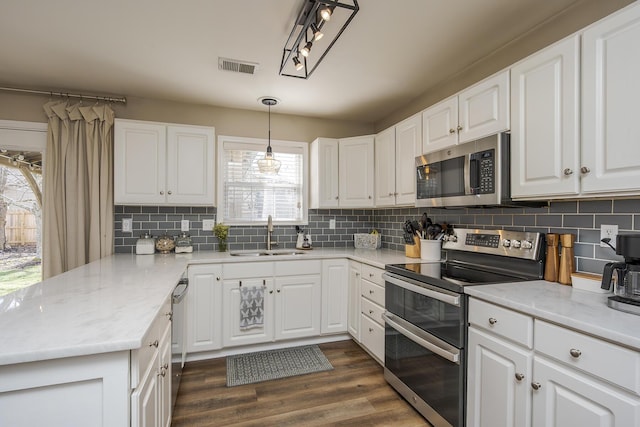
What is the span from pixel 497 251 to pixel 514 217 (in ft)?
0.88

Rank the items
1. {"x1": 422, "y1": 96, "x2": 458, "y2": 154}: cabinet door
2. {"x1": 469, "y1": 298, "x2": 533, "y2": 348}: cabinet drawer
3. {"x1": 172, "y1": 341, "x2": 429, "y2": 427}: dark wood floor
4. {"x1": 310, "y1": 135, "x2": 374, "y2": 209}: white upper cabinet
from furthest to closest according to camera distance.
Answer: {"x1": 310, "y1": 135, "x2": 374, "y2": 209}: white upper cabinet, {"x1": 422, "y1": 96, "x2": 458, "y2": 154}: cabinet door, {"x1": 172, "y1": 341, "x2": 429, "y2": 427}: dark wood floor, {"x1": 469, "y1": 298, "x2": 533, "y2": 348}: cabinet drawer

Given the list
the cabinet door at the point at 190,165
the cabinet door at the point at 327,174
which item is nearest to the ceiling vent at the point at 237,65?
the cabinet door at the point at 190,165

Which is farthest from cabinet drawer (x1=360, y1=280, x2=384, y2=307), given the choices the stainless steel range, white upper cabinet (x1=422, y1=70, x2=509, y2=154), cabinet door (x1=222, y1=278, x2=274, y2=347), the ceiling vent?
the ceiling vent

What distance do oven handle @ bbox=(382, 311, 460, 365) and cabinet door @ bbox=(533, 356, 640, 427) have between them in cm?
41

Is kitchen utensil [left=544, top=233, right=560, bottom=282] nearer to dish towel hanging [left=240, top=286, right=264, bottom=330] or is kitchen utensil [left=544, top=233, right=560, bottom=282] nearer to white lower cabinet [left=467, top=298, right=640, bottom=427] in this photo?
white lower cabinet [left=467, top=298, right=640, bottom=427]

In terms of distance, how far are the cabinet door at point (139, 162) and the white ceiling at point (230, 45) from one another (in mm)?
398

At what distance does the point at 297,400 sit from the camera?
2199mm

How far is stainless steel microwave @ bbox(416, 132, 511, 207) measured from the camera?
186 centimetres

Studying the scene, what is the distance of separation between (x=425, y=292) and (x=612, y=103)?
4.14 feet

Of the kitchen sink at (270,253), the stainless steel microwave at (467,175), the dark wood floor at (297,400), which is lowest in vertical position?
the dark wood floor at (297,400)

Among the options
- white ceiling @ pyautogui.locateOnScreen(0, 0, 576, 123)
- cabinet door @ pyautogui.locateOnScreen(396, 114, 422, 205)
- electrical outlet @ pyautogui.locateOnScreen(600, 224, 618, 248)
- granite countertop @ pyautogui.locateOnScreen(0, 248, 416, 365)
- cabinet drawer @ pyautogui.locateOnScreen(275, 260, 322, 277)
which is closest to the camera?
granite countertop @ pyautogui.locateOnScreen(0, 248, 416, 365)

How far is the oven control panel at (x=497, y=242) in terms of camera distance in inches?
73.8

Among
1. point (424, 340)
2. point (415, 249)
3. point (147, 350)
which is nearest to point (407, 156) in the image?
point (415, 249)

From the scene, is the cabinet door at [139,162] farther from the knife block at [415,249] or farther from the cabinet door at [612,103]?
the cabinet door at [612,103]
